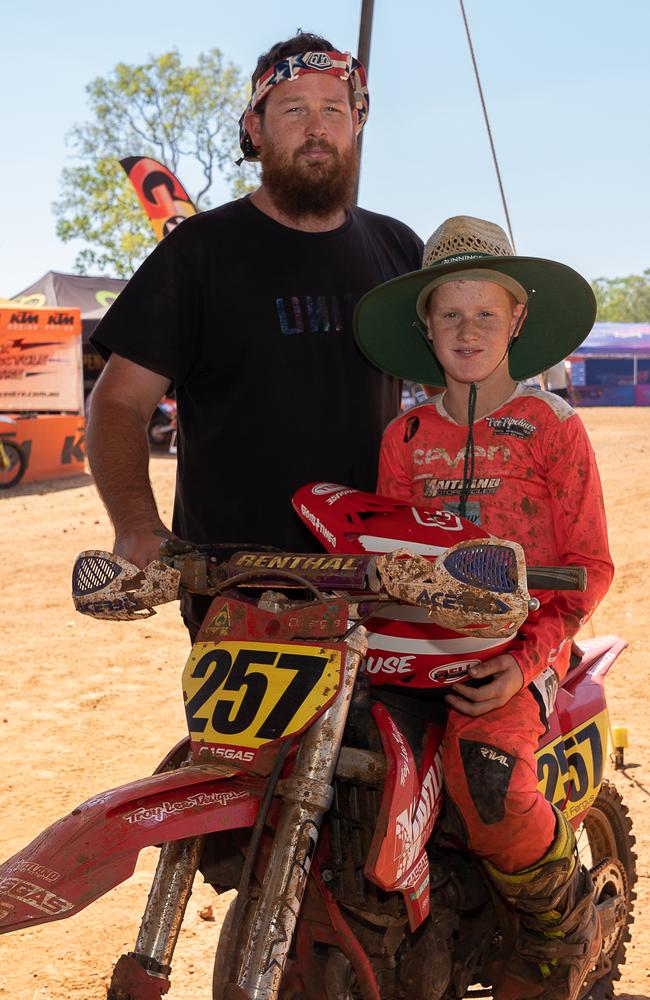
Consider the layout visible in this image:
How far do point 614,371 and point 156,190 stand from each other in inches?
A: 924

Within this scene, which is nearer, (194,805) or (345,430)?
(194,805)

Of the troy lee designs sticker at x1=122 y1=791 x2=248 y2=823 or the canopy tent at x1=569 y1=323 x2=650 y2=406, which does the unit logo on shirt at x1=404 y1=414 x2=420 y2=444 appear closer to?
the troy lee designs sticker at x1=122 y1=791 x2=248 y2=823

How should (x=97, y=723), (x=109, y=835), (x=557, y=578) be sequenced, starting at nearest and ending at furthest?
(x=109, y=835) → (x=557, y=578) → (x=97, y=723)

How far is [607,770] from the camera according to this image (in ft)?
18.1

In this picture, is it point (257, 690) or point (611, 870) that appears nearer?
point (257, 690)

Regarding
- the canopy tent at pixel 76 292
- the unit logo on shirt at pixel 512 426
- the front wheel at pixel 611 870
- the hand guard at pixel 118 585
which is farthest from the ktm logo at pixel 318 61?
the canopy tent at pixel 76 292

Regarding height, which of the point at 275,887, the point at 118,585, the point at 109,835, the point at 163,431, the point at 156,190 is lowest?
the point at 163,431

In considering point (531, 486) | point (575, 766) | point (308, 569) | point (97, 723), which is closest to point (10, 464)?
point (97, 723)

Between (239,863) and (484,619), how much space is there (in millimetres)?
924

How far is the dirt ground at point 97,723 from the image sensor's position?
3.84m

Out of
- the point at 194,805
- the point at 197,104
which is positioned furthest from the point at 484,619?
the point at 197,104

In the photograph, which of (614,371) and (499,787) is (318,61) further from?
(614,371)

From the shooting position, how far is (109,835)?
2.02 meters

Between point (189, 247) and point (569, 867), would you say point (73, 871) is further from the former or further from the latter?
point (189, 247)
